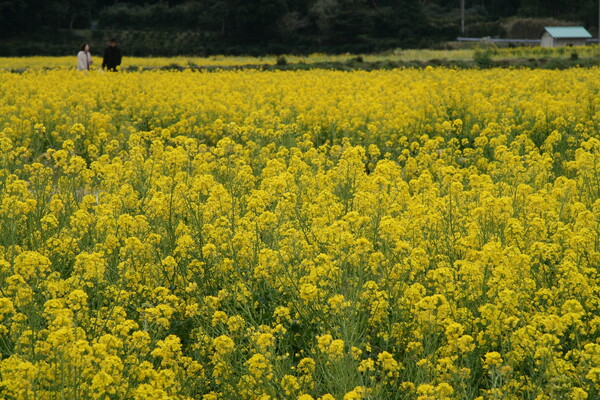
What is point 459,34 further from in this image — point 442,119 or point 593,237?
point 593,237

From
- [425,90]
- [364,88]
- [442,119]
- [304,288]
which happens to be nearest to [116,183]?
[304,288]

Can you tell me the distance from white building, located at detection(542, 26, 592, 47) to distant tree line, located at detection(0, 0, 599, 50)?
699 centimetres

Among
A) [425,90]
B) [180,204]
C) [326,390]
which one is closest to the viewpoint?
[326,390]

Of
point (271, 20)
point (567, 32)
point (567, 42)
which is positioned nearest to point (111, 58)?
point (271, 20)

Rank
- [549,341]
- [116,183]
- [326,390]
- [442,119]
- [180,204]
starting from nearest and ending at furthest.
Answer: [549,341] → [326,390] → [180,204] → [116,183] → [442,119]

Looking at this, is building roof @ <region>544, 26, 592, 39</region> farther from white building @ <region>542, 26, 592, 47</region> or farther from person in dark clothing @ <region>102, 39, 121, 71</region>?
person in dark clothing @ <region>102, 39, 121, 71</region>

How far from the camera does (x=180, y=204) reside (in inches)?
206

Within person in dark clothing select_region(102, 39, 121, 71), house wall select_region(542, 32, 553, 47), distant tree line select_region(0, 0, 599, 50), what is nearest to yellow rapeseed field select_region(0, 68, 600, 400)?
person in dark clothing select_region(102, 39, 121, 71)

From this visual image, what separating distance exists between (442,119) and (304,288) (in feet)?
26.9

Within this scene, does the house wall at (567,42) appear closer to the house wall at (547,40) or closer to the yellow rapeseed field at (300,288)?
the house wall at (547,40)

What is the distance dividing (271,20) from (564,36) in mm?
20614

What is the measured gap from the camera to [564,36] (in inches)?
1991

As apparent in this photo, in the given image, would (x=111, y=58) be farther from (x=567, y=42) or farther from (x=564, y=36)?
(x=567, y=42)

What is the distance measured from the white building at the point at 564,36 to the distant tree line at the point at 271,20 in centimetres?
699
